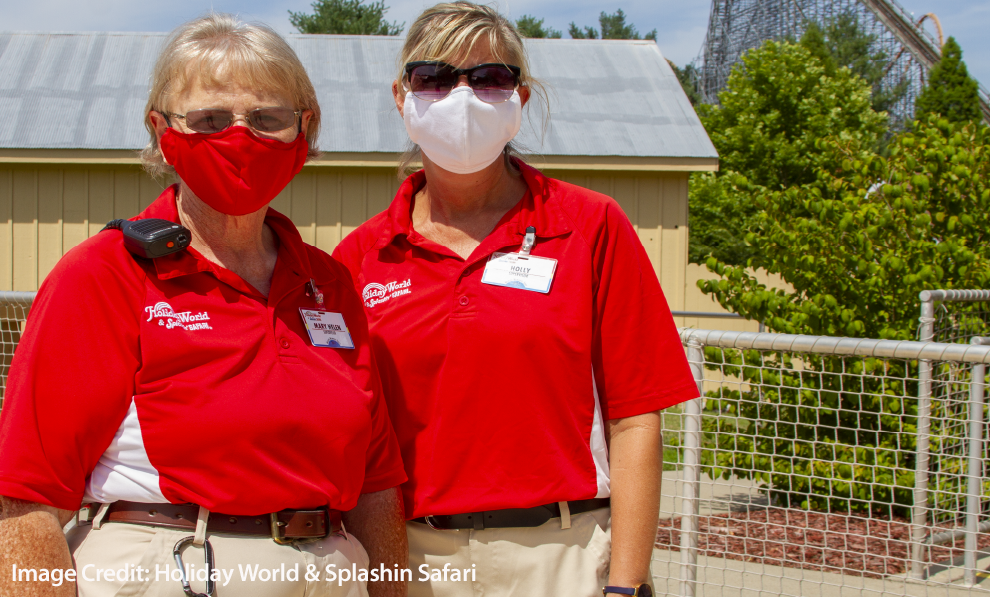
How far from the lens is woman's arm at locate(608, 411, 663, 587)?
77.2 inches

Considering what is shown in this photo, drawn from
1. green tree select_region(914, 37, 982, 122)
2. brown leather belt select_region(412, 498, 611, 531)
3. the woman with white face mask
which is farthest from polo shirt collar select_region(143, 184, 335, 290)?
green tree select_region(914, 37, 982, 122)

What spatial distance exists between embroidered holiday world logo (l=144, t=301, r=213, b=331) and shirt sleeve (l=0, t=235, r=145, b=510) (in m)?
0.04

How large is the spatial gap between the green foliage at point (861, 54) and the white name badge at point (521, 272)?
131 feet

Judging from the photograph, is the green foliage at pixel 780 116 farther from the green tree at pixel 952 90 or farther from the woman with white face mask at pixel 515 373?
the woman with white face mask at pixel 515 373

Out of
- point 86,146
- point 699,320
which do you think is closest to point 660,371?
point 86,146

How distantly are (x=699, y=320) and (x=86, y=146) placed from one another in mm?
8566

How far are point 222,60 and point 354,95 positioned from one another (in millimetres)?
7933

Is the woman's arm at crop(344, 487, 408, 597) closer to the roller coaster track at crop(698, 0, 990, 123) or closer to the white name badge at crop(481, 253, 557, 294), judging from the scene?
the white name badge at crop(481, 253, 557, 294)

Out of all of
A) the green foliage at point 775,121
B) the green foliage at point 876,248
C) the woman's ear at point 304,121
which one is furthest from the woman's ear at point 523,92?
the green foliage at point 775,121

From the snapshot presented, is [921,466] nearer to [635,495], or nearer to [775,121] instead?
[635,495]

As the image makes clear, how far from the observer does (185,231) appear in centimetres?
171

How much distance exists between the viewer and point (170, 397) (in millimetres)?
1605

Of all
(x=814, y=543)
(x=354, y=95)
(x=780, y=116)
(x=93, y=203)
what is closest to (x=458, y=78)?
(x=814, y=543)

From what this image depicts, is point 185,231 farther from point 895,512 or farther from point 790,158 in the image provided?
point 790,158
